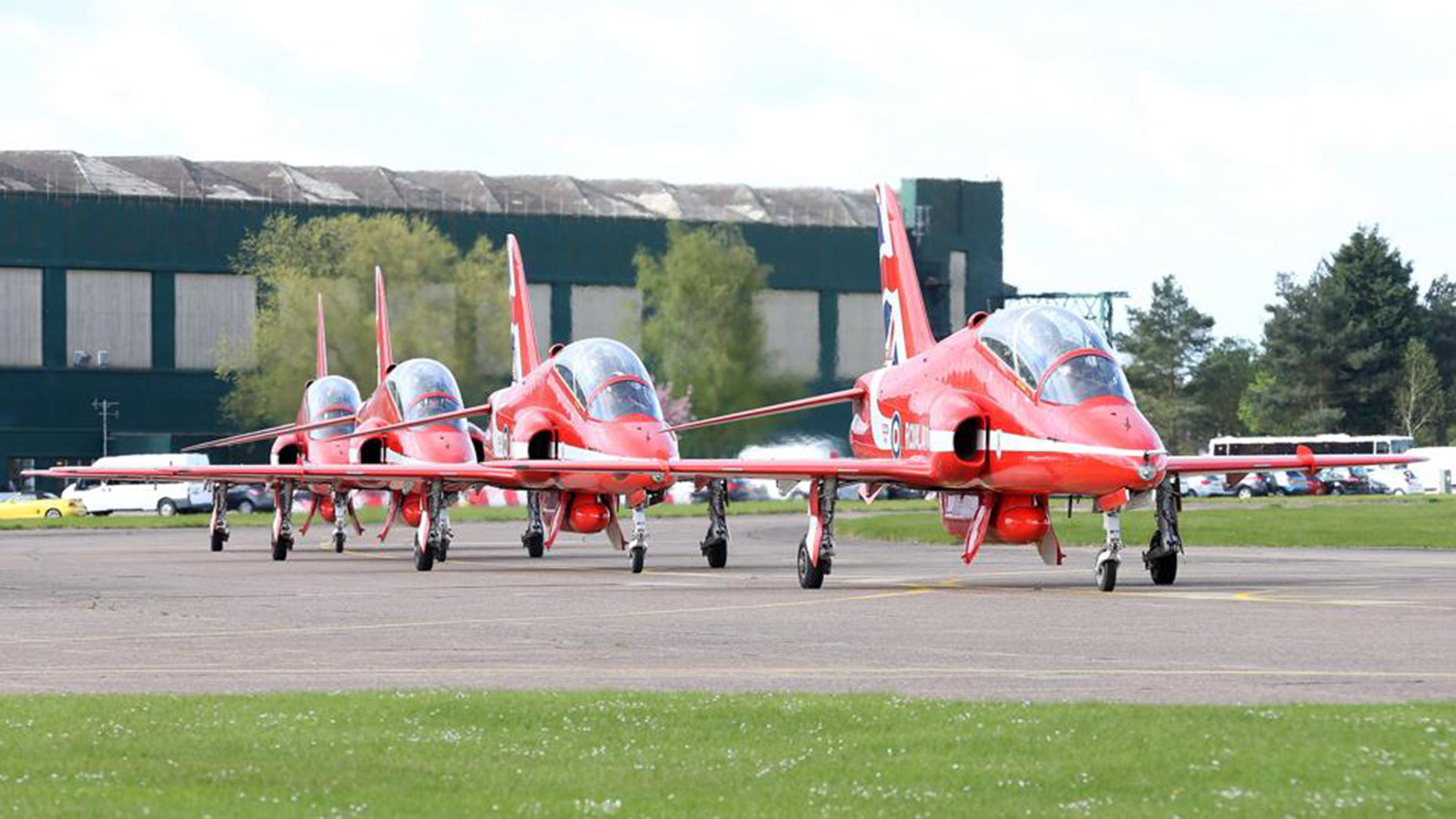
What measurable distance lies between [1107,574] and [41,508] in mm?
73047

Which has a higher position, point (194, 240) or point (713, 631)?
point (194, 240)

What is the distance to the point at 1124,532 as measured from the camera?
153 ft

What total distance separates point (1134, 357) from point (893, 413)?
14206 cm

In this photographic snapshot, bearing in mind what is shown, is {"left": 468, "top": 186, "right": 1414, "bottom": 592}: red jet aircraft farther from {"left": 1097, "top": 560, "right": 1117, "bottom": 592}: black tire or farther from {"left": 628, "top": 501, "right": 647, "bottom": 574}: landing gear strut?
{"left": 628, "top": 501, "right": 647, "bottom": 574}: landing gear strut

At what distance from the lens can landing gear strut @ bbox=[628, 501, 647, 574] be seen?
34.0 meters

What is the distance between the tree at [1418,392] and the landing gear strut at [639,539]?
9971 cm

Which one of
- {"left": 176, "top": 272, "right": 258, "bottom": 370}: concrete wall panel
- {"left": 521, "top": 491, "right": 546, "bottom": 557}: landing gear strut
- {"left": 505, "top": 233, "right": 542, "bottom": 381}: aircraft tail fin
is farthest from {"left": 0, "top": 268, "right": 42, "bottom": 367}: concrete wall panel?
{"left": 521, "top": 491, "right": 546, "bottom": 557}: landing gear strut

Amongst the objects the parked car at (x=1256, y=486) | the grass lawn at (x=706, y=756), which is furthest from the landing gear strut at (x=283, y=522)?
the parked car at (x=1256, y=486)

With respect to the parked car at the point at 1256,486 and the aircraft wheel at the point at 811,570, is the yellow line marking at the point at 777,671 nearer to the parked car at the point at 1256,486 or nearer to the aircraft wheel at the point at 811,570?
the aircraft wheel at the point at 811,570

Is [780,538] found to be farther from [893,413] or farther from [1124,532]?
[893,413]

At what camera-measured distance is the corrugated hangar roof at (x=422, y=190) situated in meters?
115

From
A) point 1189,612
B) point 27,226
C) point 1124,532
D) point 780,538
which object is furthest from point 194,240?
point 1189,612

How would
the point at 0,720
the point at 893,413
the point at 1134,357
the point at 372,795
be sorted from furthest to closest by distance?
the point at 1134,357 → the point at 893,413 → the point at 0,720 → the point at 372,795

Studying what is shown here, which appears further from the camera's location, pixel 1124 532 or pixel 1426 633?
pixel 1124 532
